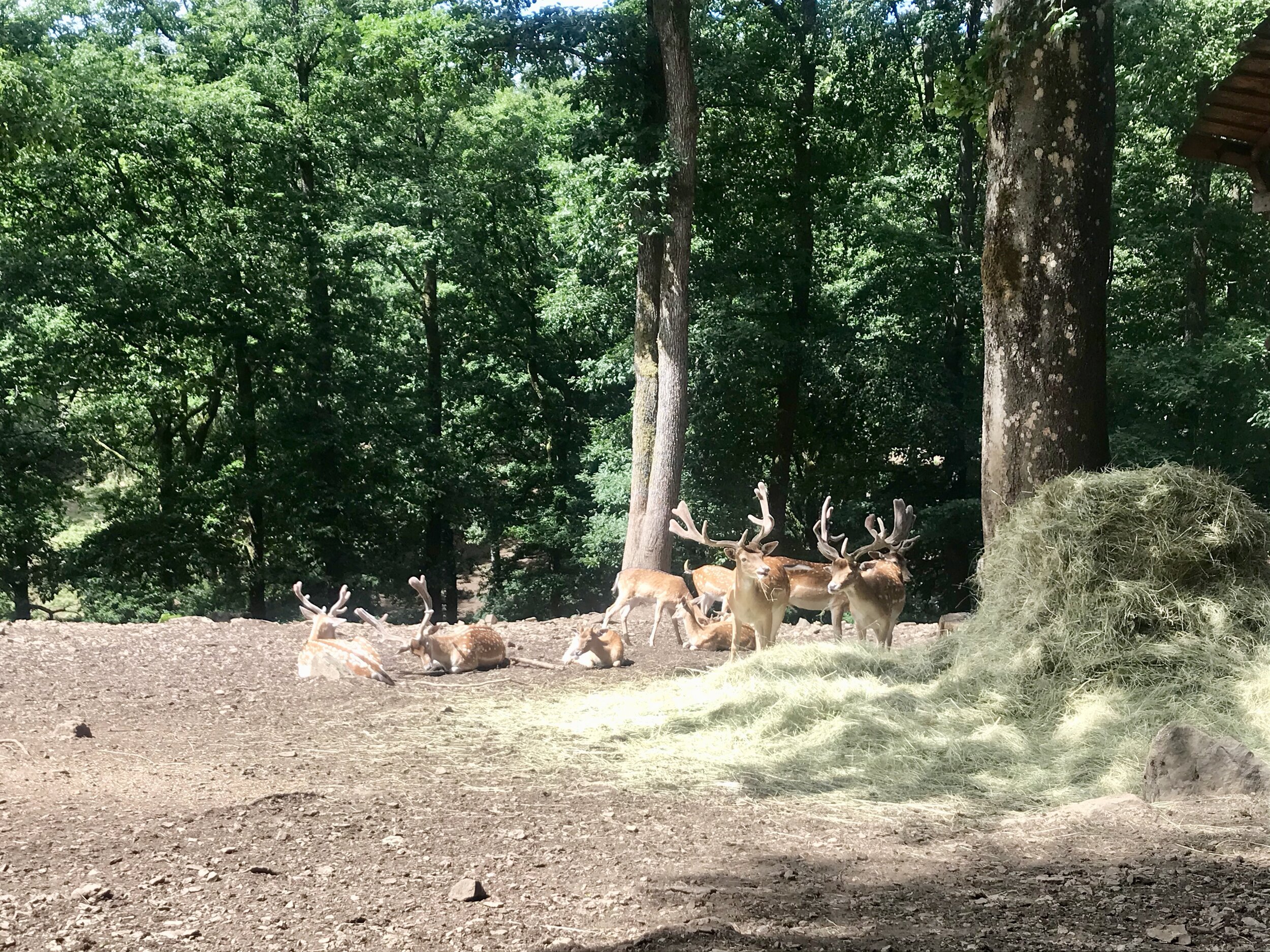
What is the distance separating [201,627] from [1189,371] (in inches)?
566

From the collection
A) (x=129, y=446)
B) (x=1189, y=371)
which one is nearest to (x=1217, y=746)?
(x=1189, y=371)

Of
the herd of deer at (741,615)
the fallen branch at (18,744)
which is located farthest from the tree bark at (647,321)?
the fallen branch at (18,744)

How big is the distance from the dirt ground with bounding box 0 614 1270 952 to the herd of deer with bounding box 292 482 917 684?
271 cm

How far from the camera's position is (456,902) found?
13.7 feet

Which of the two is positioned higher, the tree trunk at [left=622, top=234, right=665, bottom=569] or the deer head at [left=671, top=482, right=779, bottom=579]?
the tree trunk at [left=622, top=234, right=665, bottom=569]

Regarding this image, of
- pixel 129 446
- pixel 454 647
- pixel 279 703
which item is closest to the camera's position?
pixel 279 703

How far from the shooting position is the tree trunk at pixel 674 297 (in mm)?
15234

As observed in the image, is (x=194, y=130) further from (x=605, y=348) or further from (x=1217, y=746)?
(x=1217, y=746)

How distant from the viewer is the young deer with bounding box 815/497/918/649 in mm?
9516

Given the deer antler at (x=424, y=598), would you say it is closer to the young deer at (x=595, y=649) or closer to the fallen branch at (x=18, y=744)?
the young deer at (x=595, y=649)

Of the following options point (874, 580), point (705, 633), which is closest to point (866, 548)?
point (874, 580)

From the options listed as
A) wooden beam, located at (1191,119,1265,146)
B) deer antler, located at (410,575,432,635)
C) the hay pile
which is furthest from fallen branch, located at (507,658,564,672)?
wooden beam, located at (1191,119,1265,146)

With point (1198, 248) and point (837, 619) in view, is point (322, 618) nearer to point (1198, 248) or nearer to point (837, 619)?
point (837, 619)

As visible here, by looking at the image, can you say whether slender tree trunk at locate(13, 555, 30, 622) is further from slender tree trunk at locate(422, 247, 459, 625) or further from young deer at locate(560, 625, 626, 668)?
young deer at locate(560, 625, 626, 668)
